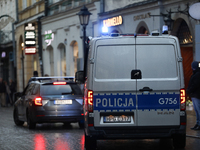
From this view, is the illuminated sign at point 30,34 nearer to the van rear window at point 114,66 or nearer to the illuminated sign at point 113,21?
the illuminated sign at point 113,21

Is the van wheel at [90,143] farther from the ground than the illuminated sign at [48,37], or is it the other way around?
the illuminated sign at [48,37]

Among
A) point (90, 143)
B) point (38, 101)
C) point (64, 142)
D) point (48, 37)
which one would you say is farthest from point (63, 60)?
point (90, 143)

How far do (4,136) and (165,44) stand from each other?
18.9ft

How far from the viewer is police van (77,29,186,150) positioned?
925 cm

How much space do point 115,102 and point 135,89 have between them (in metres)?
0.42

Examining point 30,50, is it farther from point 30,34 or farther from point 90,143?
point 90,143

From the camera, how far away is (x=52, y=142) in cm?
1170

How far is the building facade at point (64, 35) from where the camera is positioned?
99.5 feet

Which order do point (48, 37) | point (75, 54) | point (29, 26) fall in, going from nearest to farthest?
point (75, 54)
point (48, 37)
point (29, 26)

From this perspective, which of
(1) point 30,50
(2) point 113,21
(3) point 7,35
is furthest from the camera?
(3) point 7,35

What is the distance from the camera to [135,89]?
30.4ft

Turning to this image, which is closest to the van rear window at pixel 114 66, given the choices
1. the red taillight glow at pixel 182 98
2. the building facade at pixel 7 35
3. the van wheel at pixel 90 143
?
the red taillight glow at pixel 182 98

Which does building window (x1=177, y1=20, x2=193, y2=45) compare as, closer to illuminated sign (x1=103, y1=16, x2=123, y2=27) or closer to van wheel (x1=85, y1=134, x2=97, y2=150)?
illuminated sign (x1=103, y1=16, x2=123, y2=27)

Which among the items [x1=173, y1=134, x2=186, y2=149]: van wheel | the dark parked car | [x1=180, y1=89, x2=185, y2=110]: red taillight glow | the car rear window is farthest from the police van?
→ the car rear window
